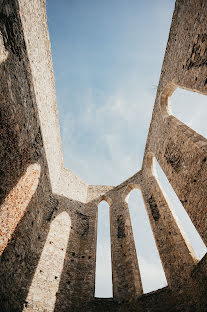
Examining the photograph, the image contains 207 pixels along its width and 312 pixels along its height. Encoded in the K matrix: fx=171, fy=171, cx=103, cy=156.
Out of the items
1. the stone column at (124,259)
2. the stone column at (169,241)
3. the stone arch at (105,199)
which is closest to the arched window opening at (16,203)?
the stone column at (124,259)

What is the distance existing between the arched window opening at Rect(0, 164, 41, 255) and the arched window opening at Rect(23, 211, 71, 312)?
2.15 metres

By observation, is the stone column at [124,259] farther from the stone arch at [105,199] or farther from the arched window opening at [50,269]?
the arched window opening at [50,269]

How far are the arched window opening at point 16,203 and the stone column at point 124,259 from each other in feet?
13.4

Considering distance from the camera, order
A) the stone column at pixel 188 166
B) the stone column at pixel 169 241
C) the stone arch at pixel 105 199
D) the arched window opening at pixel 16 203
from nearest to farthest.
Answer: the arched window opening at pixel 16 203 → the stone column at pixel 188 166 → the stone column at pixel 169 241 → the stone arch at pixel 105 199

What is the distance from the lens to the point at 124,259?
6.59m

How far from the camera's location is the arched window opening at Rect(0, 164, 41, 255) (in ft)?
13.1

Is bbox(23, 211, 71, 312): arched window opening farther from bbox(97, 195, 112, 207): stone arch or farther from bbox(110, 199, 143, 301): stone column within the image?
bbox(97, 195, 112, 207): stone arch

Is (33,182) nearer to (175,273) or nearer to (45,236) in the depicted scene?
(45,236)

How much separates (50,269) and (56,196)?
310 centimetres

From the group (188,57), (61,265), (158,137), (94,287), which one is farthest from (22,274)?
(188,57)

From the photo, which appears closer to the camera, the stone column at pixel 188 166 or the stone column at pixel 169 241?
the stone column at pixel 188 166

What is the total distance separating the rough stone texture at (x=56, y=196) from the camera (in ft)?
13.3

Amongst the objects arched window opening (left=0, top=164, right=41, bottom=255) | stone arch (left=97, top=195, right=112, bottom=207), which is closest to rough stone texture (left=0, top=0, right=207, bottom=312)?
arched window opening (left=0, top=164, right=41, bottom=255)

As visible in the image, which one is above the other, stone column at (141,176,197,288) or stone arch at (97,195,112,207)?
stone arch at (97,195,112,207)
